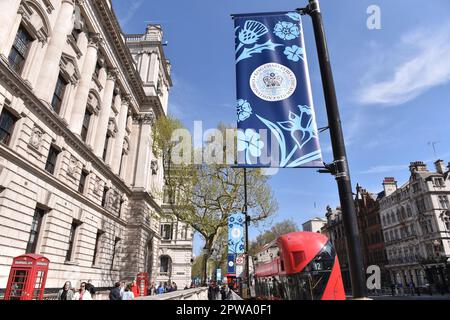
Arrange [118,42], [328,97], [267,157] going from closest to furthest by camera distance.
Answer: [328,97] → [267,157] → [118,42]

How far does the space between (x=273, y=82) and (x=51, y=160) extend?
1805cm

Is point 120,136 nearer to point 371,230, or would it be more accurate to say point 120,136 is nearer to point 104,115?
point 104,115

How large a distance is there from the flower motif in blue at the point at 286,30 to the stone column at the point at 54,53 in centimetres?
1641

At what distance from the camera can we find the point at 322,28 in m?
4.64

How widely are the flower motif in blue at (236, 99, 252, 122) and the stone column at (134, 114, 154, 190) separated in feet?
96.5

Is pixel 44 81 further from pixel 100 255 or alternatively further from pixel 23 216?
pixel 100 255

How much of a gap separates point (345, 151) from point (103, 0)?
27.8 m

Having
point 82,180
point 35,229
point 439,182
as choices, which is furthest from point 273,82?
point 439,182

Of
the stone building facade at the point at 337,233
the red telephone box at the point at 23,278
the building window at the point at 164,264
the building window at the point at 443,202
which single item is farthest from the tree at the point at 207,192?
the stone building facade at the point at 337,233

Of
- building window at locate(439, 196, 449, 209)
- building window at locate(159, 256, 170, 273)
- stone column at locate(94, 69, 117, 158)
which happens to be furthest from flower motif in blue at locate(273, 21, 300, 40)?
building window at locate(159, 256, 170, 273)

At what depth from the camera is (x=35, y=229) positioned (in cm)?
1666

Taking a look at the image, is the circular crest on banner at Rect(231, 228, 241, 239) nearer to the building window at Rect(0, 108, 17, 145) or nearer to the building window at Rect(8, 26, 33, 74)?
the building window at Rect(0, 108, 17, 145)

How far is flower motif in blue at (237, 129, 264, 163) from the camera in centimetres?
457

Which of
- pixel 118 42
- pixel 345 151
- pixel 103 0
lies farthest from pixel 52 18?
pixel 345 151
